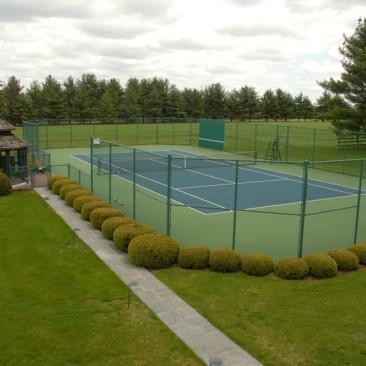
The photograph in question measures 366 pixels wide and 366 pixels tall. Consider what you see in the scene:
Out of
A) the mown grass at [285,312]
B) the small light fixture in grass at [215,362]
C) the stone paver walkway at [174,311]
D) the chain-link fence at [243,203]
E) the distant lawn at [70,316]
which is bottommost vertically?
the distant lawn at [70,316]

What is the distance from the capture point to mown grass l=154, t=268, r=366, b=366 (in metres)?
8.27

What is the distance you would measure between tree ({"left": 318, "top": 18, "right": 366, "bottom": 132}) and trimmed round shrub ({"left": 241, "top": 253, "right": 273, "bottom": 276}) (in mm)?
28012

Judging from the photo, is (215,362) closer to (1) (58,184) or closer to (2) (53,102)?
(1) (58,184)

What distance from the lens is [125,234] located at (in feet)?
44.1

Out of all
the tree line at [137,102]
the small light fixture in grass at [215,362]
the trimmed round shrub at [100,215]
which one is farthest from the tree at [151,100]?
the small light fixture in grass at [215,362]

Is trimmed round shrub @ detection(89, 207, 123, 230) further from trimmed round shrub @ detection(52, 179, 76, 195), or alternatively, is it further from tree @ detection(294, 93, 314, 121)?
tree @ detection(294, 93, 314, 121)

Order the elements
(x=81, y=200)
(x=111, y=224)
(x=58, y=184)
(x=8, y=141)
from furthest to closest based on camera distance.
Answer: (x=8, y=141) → (x=58, y=184) → (x=81, y=200) → (x=111, y=224)

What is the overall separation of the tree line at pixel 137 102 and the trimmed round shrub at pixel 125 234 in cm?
6206

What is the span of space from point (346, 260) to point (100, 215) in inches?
315

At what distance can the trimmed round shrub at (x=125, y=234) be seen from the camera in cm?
1342

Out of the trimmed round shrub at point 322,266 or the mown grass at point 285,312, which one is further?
the trimmed round shrub at point 322,266

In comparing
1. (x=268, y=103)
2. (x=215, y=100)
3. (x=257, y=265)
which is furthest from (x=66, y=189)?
(x=268, y=103)

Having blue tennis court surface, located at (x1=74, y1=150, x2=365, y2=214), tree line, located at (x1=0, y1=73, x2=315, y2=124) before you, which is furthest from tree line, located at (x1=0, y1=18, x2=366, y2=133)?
blue tennis court surface, located at (x1=74, y1=150, x2=365, y2=214)

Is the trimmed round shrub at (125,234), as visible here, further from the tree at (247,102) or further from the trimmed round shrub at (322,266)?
the tree at (247,102)
